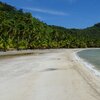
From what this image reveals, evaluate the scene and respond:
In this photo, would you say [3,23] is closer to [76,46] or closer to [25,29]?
[25,29]

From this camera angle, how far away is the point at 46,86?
18000mm

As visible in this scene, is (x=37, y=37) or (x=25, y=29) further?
(x=37, y=37)

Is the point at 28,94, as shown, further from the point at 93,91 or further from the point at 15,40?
the point at 15,40

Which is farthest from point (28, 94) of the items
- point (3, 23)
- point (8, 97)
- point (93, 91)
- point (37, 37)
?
point (37, 37)

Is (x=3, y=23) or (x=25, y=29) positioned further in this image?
(x=25, y=29)

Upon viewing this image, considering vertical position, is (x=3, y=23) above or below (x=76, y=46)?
above

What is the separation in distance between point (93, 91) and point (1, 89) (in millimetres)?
5194

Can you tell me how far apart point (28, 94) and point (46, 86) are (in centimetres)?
288

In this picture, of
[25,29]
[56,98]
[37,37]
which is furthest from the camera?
[37,37]

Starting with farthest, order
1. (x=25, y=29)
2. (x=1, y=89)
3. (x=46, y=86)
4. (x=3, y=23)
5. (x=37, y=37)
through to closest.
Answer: (x=37, y=37) → (x=25, y=29) → (x=3, y=23) → (x=46, y=86) → (x=1, y=89)

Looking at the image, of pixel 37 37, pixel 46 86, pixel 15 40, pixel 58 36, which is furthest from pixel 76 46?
pixel 46 86

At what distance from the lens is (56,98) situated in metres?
14.5

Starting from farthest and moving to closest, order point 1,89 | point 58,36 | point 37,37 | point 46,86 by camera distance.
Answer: point 58,36
point 37,37
point 46,86
point 1,89

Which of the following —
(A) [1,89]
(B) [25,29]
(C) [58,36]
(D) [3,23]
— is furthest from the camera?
(C) [58,36]
